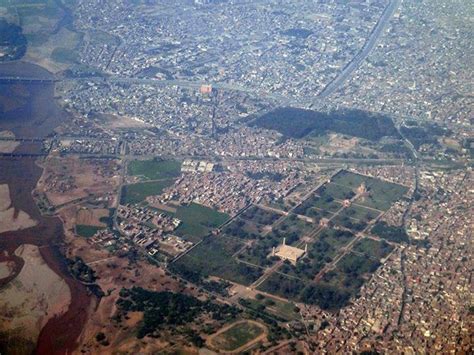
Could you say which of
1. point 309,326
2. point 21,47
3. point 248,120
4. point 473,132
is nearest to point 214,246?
point 309,326

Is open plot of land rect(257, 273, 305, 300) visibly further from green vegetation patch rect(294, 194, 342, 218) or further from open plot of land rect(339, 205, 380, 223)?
open plot of land rect(339, 205, 380, 223)

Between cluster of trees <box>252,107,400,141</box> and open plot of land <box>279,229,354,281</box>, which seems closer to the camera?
open plot of land <box>279,229,354,281</box>

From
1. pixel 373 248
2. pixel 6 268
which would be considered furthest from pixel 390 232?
pixel 6 268

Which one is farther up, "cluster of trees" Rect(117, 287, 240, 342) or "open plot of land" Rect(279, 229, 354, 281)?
"cluster of trees" Rect(117, 287, 240, 342)

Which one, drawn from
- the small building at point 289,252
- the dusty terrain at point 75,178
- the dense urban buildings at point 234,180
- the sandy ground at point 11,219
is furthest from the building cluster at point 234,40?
the sandy ground at point 11,219

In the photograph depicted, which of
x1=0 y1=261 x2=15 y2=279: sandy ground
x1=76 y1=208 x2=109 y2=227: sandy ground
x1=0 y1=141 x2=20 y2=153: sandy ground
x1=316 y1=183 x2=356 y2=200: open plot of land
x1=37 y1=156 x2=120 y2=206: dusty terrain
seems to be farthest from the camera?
x1=0 y1=141 x2=20 y2=153: sandy ground

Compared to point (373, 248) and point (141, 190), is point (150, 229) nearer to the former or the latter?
point (141, 190)

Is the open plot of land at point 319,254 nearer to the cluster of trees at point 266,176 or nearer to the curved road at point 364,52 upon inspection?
the cluster of trees at point 266,176

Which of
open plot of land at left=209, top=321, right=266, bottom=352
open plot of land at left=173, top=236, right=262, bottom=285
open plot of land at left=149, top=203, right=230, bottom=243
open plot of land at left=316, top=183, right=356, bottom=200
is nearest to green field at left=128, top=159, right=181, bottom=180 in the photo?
open plot of land at left=149, top=203, right=230, bottom=243

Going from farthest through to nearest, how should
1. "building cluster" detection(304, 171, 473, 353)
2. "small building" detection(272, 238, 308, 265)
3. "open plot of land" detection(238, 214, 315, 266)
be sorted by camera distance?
"open plot of land" detection(238, 214, 315, 266) → "small building" detection(272, 238, 308, 265) → "building cluster" detection(304, 171, 473, 353)
